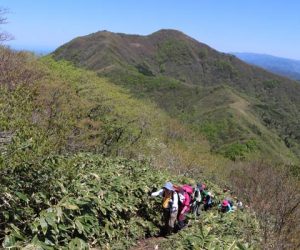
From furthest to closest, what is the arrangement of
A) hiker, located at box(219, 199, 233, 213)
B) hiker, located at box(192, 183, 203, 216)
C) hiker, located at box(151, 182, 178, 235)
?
hiker, located at box(219, 199, 233, 213)
hiker, located at box(192, 183, 203, 216)
hiker, located at box(151, 182, 178, 235)

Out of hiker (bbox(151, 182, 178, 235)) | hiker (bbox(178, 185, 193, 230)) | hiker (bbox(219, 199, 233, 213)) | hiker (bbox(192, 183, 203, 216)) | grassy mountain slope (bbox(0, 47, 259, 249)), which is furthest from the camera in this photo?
hiker (bbox(219, 199, 233, 213))

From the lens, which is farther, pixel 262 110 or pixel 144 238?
pixel 262 110

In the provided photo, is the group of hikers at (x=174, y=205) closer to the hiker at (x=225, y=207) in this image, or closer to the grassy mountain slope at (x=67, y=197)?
the grassy mountain slope at (x=67, y=197)

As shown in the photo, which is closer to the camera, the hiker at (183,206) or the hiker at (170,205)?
the hiker at (170,205)

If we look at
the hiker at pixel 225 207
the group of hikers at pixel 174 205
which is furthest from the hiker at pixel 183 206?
the hiker at pixel 225 207

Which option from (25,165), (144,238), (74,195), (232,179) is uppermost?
(25,165)

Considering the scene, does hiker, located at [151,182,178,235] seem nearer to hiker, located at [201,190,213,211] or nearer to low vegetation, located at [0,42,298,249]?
low vegetation, located at [0,42,298,249]

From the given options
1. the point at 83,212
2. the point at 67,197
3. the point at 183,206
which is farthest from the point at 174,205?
the point at 67,197

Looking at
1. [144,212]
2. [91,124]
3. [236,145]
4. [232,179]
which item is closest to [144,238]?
[144,212]

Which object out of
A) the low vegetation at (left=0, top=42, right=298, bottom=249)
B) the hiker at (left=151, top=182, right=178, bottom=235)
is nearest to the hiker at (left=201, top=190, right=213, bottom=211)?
the low vegetation at (left=0, top=42, right=298, bottom=249)

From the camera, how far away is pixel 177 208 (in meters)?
11.9

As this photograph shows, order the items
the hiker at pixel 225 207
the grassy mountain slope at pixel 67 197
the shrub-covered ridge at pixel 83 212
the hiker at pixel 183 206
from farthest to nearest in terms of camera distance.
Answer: the hiker at pixel 225 207 < the hiker at pixel 183 206 < the grassy mountain slope at pixel 67 197 < the shrub-covered ridge at pixel 83 212

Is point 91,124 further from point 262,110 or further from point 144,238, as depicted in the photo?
point 262,110

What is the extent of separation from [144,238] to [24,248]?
5.98 meters
